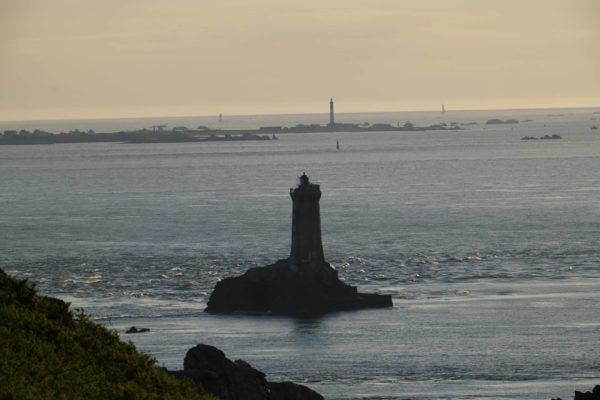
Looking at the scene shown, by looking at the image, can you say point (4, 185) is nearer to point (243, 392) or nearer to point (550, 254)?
point (550, 254)

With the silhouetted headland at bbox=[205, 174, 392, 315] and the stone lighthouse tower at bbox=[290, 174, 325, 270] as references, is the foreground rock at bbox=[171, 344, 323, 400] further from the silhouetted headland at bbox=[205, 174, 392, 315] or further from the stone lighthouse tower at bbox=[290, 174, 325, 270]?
the stone lighthouse tower at bbox=[290, 174, 325, 270]

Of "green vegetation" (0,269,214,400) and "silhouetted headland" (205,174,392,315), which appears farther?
→ "silhouetted headland" (205,174,392,315)

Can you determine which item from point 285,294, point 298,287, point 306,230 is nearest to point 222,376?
Answer: point 285,294

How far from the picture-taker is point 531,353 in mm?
58062

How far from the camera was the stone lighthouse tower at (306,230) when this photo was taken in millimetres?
70812

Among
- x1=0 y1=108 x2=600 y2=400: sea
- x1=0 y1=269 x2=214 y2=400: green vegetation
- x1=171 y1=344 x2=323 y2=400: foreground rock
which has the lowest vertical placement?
x1=0 y1=108 x2=600 y2=400: sea

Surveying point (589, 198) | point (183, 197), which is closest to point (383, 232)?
point (589, 198)

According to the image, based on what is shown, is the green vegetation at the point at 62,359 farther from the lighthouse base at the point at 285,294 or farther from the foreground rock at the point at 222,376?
the lighthouse base at the point at 285,294

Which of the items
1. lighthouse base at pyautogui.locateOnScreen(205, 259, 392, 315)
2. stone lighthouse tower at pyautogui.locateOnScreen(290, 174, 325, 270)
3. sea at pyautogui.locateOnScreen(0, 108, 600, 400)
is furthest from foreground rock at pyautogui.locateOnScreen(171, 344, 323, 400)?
stone lighthouse tower at pyautogui.locateOnScreen(290, 174, 325, 270)

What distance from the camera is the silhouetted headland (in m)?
70.6

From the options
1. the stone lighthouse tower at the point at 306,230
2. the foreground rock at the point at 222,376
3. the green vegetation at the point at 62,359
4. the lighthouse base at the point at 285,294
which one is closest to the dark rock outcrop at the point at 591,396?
the foreground rock at the point at 222,376

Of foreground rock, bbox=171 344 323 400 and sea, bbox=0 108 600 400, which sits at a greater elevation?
foreground rock, bbox=171 344 323 400

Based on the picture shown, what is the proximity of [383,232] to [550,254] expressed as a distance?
18.8m

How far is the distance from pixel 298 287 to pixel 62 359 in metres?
49.0
